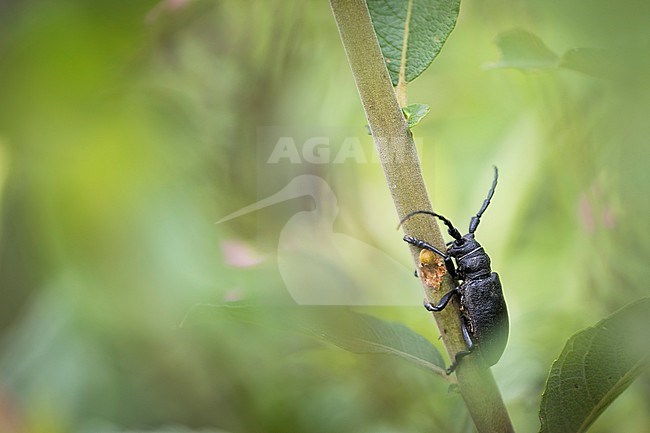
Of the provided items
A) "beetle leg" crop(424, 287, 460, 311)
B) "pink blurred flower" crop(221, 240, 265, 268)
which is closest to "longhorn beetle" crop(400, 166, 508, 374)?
"beetle leg" crop(424, 287, 460, 311)

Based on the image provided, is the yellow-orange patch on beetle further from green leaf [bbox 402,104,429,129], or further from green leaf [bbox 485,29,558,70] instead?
green leaf [bbox 485,29,558,70]

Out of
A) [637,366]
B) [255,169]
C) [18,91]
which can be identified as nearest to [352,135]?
[255,169]

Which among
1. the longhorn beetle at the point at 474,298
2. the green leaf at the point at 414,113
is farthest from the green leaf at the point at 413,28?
the longhorn beetle at the point at 474,298

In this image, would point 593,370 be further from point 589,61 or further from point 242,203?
point 242,203

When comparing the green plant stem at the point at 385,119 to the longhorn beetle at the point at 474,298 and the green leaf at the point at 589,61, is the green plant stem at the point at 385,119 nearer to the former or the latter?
the longhorn beetle at the point at 474,298

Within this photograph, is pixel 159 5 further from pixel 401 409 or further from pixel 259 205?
pixel 401 409

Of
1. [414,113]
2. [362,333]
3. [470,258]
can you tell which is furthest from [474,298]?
[414,113]
